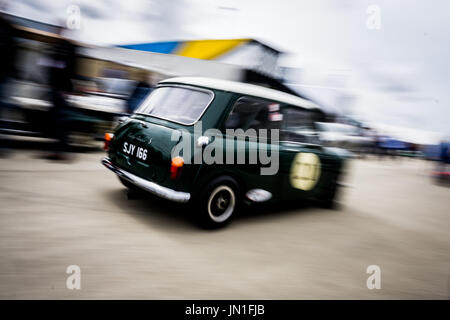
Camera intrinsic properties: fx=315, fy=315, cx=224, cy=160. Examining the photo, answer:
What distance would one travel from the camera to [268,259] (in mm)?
3328

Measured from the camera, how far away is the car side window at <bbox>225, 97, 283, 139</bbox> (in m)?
3.82

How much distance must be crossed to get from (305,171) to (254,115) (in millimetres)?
1309

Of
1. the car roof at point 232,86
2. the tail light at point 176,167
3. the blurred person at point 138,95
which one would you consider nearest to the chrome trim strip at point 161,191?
the tail light at point 176,167

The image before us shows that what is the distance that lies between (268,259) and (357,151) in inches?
682

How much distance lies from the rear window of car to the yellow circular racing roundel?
5.17 feet

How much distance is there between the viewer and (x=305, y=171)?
4691 millimetres

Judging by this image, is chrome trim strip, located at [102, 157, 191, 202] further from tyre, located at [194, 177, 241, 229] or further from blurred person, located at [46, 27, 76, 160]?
blurred person, located at [46, 27, 76, 160]

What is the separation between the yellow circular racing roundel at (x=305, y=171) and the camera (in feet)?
14.7

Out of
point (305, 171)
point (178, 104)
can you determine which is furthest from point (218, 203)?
point (305, 171)

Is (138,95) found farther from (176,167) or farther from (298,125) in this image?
(176,167)

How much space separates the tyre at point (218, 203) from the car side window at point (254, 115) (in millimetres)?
702
